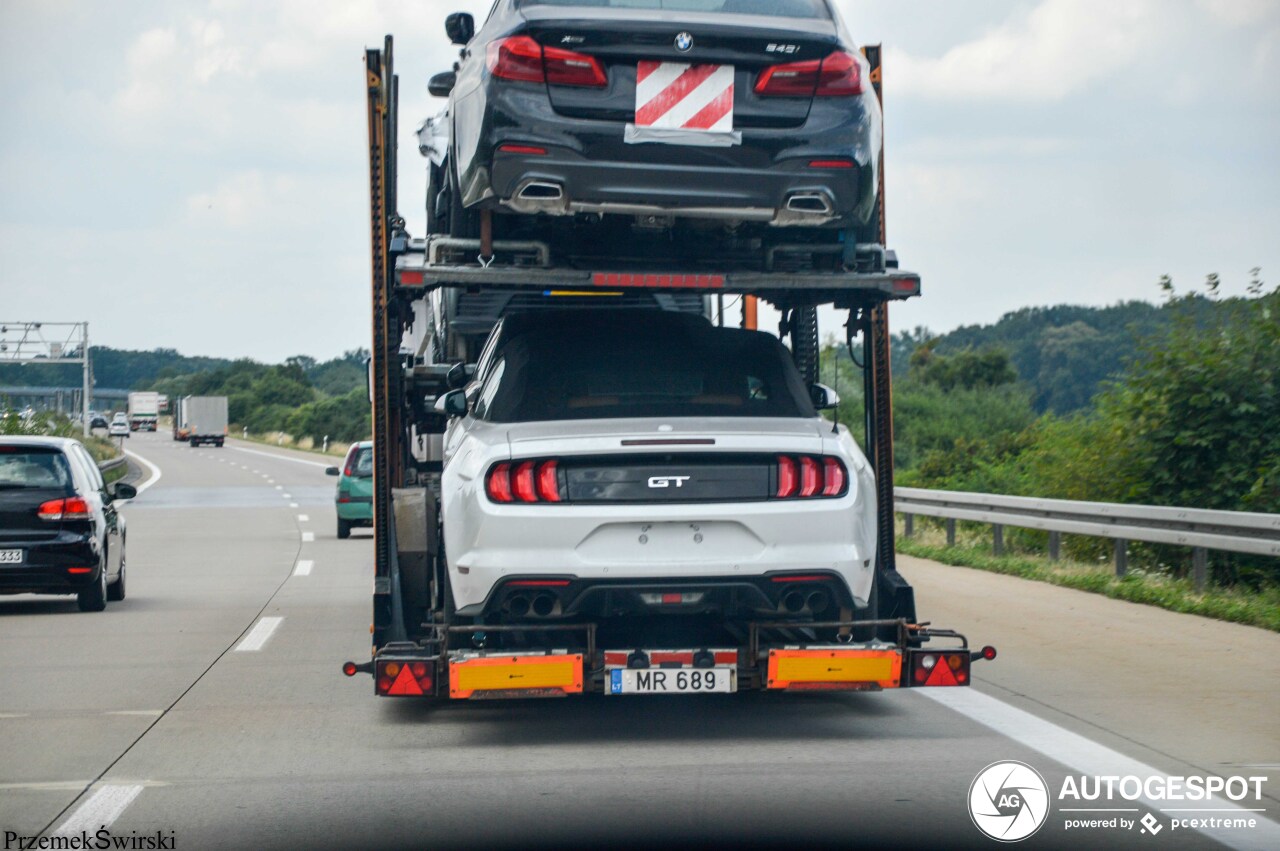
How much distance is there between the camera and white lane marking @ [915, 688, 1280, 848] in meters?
5.68

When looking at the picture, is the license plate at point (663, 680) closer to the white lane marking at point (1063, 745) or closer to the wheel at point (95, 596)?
the white lane marking at point (1063, 745)

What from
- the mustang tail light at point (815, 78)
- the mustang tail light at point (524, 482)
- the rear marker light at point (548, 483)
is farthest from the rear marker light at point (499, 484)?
the mustang tail light at point (815, 78)

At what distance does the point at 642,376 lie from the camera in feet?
26.4

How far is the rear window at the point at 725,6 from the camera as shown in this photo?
24.0 feet

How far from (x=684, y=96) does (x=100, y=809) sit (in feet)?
12.4

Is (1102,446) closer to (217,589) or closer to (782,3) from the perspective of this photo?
(217,589)

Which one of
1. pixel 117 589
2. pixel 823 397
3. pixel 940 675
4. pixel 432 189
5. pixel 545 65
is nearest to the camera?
pixel 545 65

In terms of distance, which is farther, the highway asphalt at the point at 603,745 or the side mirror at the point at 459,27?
the side mirror at the point at 459,27

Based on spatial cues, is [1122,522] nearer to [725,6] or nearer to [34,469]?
[725,6]

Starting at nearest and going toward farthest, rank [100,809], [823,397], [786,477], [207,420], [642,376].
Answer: [100,809] → [786,477] → [642,376] → [823,397] → [207,420]

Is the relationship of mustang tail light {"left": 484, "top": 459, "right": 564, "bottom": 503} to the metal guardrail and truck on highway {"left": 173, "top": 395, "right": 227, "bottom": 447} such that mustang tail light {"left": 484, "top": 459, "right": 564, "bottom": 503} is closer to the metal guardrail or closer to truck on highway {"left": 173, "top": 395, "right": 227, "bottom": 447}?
the metal guardrail

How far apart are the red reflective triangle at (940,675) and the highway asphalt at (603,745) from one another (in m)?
0.28

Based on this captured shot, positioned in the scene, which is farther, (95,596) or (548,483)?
(95,596)

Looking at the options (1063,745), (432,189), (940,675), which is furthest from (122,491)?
(1063,745)
